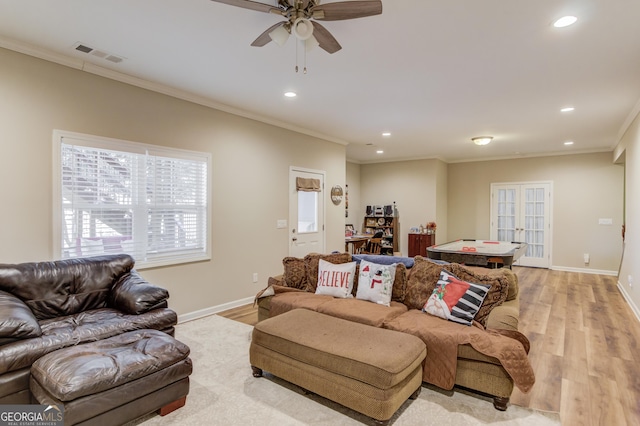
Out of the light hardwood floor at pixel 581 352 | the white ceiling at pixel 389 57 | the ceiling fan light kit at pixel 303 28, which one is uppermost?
the white ceiling at pixel 389 57

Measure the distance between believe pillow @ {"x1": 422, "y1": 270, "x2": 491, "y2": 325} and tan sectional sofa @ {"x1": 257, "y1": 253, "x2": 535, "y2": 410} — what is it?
2.9 inches

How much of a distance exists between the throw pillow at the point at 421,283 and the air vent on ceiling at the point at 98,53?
3.46 metres

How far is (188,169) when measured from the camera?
165 inches

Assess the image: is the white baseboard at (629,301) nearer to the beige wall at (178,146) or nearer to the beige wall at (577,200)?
the beige wall at (577,200)

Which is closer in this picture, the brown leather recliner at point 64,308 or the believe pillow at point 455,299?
the brown leather recliner at point 64,308

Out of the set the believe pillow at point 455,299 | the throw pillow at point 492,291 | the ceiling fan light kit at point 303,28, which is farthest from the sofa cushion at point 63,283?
the throw pillow at point 492,291

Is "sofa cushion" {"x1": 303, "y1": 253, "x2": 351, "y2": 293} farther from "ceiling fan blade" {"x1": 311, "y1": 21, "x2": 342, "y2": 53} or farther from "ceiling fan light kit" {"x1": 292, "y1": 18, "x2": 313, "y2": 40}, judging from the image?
"ceiling fan light kit" {"x1": 292, "y1": 18, "x2": 313, "y2": 40}

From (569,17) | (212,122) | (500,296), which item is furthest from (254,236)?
(569,17)

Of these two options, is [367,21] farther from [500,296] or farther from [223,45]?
[500,296]

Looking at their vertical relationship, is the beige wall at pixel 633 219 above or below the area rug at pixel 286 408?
above

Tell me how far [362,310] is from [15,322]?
97.9 inches

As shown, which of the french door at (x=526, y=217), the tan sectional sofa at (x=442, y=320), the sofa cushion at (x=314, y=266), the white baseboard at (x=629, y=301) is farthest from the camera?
the french door at (x=526, y=217)

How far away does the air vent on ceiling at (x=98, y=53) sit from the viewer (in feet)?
9.66

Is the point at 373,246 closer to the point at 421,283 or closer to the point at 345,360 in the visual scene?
the point at 421,283
